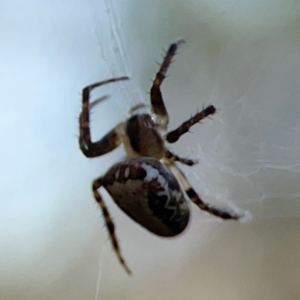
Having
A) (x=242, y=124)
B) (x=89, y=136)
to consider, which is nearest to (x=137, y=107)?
(x=89, y=136)

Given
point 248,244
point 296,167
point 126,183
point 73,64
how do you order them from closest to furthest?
point 126,183, point 296,167, point 248,244, point 73,64

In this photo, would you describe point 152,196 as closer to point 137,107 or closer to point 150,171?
point 150,171

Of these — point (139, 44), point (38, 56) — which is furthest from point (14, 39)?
point (139, 44)

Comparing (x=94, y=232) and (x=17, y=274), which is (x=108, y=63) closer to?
(x=94, y=232)

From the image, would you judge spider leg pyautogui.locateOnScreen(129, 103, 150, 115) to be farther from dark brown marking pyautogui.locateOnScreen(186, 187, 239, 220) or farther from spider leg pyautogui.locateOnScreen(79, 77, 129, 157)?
dark brown marking pyautogui.locateOnScreen(186, 187, 239, 220)

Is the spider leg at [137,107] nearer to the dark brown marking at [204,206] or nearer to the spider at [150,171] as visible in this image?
the spider at [150,171]

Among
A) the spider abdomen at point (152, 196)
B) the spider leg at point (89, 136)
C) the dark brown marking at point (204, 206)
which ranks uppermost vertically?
the spider leg at point (89, 136)

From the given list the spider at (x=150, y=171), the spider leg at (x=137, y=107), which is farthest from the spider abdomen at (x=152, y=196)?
the spider leg at (x=137, y=107)
